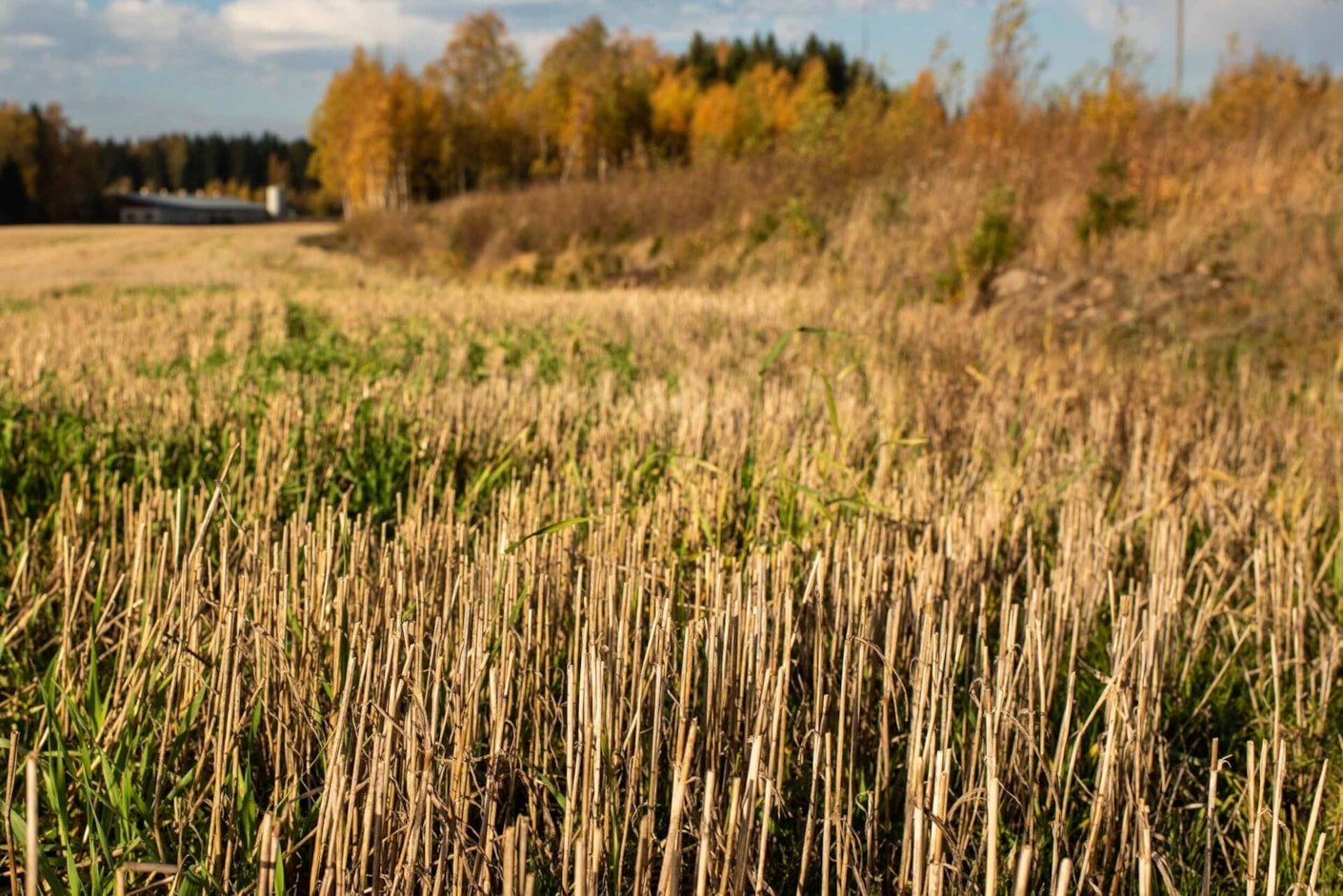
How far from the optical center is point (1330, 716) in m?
2.62

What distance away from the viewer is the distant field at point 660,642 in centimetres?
174

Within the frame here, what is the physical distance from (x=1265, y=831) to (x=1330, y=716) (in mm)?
582

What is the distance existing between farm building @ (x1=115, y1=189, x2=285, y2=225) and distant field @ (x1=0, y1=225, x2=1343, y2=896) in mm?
99832

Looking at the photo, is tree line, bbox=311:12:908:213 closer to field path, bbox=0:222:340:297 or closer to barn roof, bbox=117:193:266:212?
field path, bbox=0:222:340:297

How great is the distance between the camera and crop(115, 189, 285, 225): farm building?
332ft

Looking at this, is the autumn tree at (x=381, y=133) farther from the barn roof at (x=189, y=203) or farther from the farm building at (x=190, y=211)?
the barn roof at (x=189, y=203)

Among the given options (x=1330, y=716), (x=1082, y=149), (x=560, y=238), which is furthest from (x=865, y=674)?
(x=560, y=238)

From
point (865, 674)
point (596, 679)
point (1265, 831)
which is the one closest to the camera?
point (596, 679)

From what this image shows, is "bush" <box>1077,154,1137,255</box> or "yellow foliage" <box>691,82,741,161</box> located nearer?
"bush" <box>1077,154,1137,255</box>

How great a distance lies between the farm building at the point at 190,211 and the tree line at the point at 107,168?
3458 millimetres

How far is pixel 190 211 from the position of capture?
10469 centimetres

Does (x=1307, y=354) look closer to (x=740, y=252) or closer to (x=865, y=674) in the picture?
(x=865, y=674)

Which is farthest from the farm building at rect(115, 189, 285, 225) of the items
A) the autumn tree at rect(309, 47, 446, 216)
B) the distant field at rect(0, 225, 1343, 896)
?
the distant field at rect(0, 225, 1343, 896)

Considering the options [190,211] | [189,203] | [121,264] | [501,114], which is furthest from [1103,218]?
[189,203]
